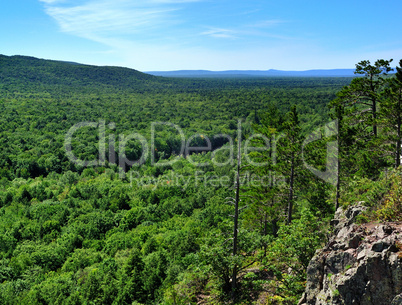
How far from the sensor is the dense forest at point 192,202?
14016 mm

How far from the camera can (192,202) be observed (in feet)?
171

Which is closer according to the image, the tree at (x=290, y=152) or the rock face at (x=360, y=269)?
the rock face at (x=360, y=269)

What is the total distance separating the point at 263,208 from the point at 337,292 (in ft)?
37.8

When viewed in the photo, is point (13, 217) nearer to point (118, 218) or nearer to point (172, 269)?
point (118, 218)

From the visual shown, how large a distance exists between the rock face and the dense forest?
133 cm

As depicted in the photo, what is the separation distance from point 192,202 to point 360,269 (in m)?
44.7

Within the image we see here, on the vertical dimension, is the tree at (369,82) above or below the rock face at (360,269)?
above

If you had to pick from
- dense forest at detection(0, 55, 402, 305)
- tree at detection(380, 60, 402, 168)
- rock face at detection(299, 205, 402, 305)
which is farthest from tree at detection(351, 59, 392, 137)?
rock face at detection(299, 205, 402, 305)

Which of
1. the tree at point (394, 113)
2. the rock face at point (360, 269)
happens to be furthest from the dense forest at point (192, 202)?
the rock face at point (360, 269)

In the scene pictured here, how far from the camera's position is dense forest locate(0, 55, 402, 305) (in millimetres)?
14016

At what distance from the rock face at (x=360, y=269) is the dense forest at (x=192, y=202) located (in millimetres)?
1333

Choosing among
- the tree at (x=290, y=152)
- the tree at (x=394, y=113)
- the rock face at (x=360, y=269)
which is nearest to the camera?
the rock face at (x=360, y=269)

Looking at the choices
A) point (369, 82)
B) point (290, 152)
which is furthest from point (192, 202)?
point (369, 82)

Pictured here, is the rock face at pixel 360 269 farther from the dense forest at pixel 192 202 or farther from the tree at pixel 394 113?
the tree at pixel 394 113
